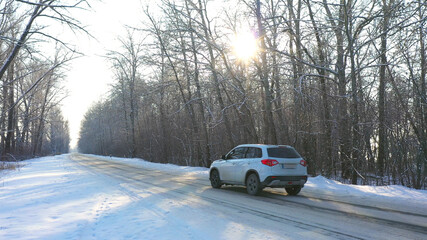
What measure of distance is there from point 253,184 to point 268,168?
0.86 m

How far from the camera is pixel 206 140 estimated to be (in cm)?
2334

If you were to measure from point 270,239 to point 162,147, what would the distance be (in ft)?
94.3

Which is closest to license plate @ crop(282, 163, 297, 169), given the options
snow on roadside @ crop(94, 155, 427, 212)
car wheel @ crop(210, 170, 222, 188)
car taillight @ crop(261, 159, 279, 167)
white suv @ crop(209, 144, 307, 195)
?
white suv @ crop(209, 144, 307, 195)

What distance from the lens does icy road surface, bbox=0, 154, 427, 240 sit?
5125 millimetres

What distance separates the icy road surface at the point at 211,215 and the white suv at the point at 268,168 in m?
0.43

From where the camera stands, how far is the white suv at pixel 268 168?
29.6ft

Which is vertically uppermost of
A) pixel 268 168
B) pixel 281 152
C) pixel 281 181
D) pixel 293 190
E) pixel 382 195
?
pixel 281 152

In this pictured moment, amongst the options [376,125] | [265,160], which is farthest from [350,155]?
[265,160]

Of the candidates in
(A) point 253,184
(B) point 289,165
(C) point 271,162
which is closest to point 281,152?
(B) point 289,165

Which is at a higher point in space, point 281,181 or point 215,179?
point 281,181

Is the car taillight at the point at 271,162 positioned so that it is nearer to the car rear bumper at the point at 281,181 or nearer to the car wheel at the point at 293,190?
the car rear bumper at the point at 281,181

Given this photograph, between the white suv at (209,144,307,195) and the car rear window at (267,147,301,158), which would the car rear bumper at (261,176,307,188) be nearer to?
the white suv at (209,144,307,195)

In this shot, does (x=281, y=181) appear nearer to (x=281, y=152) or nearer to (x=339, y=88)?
(x=281, y=152)

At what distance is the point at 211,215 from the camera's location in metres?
6.54
